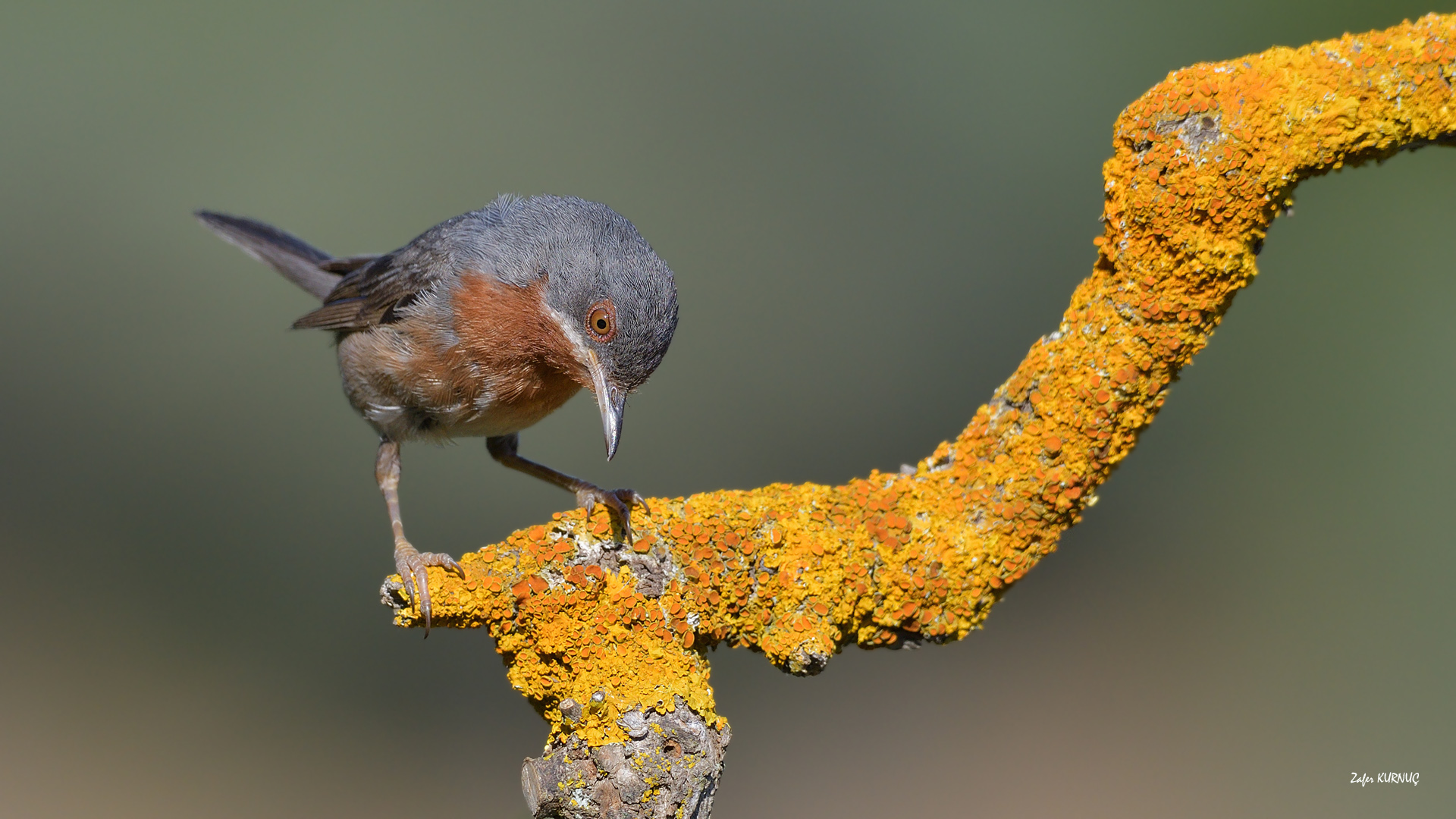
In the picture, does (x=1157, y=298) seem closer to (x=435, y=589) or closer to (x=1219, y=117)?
(x=1219, y=117)

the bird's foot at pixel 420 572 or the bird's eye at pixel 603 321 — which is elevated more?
the bird's eye at pixel 603 321

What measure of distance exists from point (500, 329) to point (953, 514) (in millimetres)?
1568

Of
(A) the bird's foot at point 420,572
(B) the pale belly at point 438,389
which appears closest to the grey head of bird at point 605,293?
(B) the pale belly at point 438,389

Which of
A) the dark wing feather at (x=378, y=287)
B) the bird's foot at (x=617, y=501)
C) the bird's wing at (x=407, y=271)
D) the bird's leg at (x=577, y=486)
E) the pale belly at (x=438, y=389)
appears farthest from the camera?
the dark wing feather at (x=378, y=287)

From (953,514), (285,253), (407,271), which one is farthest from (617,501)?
(285,253)

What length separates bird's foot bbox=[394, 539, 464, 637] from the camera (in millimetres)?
2543

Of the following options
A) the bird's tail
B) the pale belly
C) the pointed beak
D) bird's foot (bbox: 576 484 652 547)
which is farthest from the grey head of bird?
the bird's tail

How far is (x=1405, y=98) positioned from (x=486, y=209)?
2.89m

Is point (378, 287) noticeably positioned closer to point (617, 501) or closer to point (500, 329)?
point (500, 329)

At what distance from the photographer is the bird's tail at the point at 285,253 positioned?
501cm

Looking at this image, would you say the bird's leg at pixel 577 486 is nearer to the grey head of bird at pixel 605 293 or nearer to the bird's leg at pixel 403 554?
the grey head of bird at pixel 605 293

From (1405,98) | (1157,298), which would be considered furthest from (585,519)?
(1405,98)

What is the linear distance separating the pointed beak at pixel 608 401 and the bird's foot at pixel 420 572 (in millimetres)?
563

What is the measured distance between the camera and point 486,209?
151 inches
